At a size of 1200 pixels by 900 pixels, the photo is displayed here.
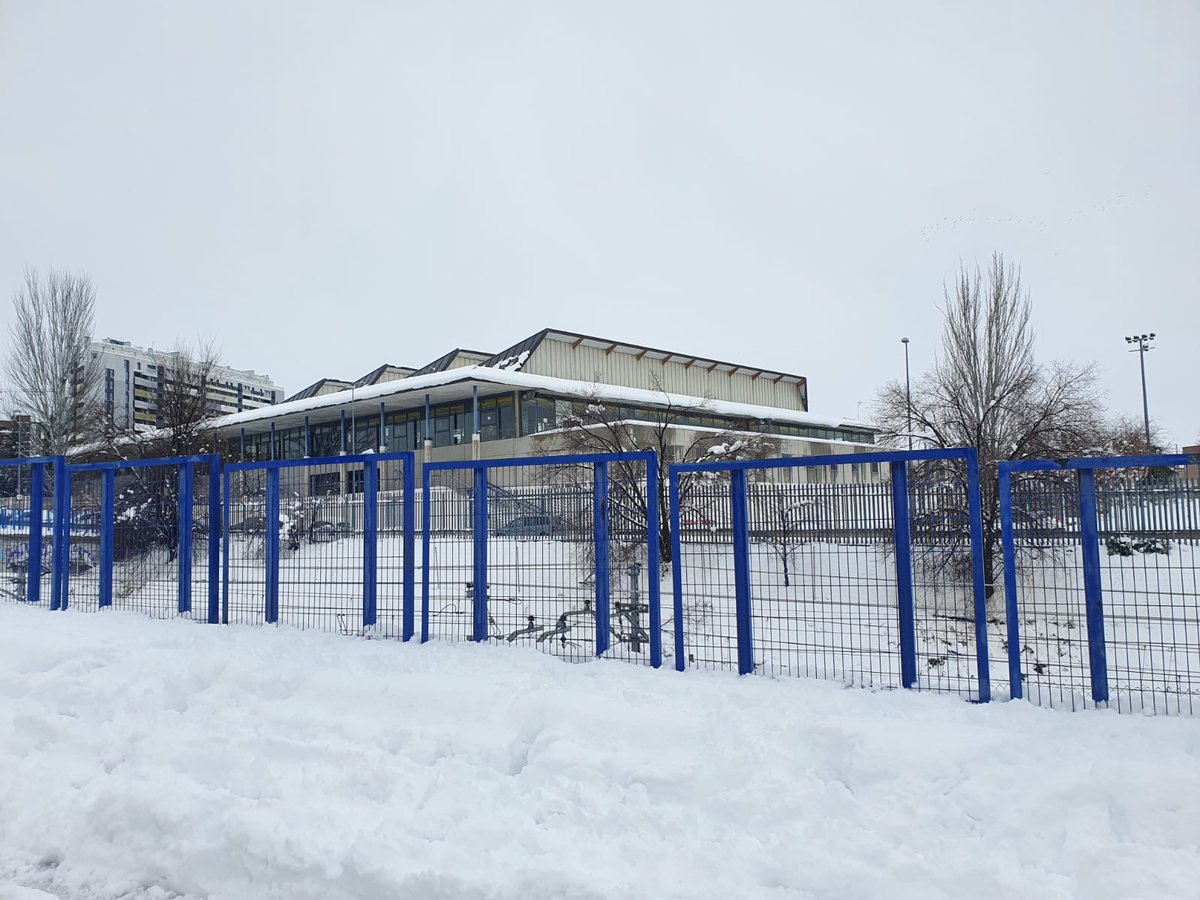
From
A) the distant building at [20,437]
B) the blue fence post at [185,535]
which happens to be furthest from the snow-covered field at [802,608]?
the distant building at [20,437]

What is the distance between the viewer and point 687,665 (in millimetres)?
6801

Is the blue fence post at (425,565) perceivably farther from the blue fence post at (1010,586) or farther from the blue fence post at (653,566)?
Answer: the blue fence post at (1010,586)

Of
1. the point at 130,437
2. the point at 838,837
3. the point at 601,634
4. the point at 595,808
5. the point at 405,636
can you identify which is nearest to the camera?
the point at 838,837

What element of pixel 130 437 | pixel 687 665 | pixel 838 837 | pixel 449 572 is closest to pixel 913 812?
pixel 838 837

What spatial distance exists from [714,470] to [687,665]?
5.81 ft

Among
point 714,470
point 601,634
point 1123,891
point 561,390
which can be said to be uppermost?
point 561,390

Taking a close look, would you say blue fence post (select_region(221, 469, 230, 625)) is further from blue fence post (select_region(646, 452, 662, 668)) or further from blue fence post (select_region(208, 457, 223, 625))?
blue fence post (select_region(646, 452, 662, 668))

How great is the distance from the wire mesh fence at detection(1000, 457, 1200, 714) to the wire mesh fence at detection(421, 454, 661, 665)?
323 cm

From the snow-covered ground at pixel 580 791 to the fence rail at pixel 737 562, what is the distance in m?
0.70

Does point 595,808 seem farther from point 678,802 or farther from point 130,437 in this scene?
point 130,437

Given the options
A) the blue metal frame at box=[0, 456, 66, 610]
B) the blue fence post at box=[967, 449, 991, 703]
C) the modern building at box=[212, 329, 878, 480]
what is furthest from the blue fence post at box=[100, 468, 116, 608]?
the modern building at box=[212, 329, 878, 480]

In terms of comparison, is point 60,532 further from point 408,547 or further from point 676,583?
point 676,583

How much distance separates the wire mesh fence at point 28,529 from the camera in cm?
1184

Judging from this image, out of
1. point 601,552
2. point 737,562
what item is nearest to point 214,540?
point 601,552
